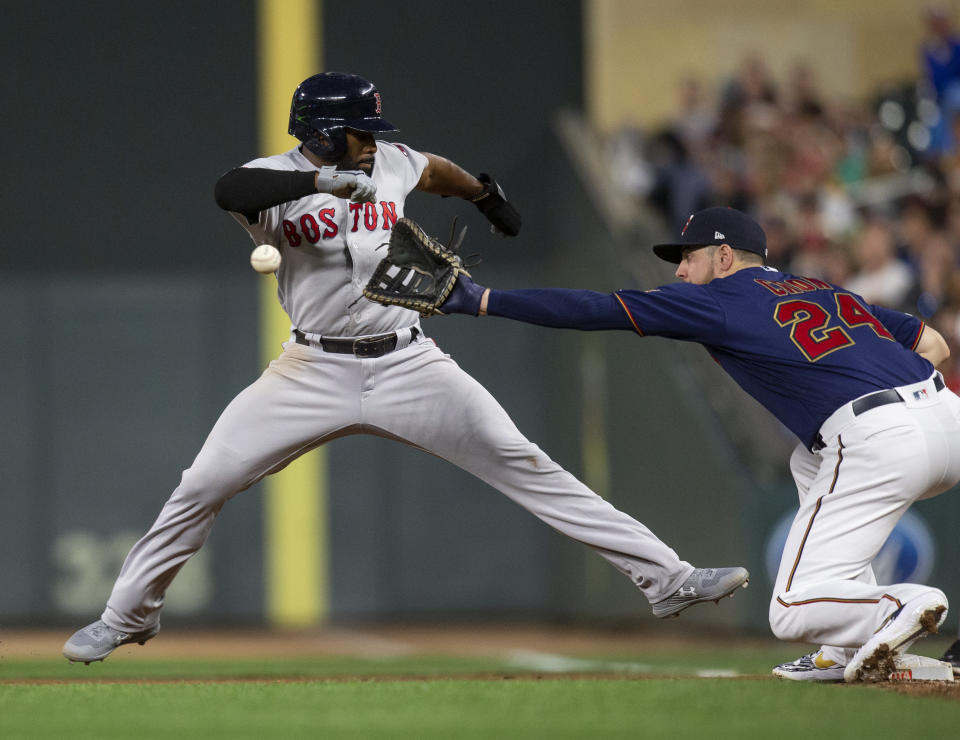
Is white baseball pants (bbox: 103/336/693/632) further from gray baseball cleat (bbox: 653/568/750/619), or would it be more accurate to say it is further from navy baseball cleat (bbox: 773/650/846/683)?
navy baseball cleat (bbox: 773/650/846/683)

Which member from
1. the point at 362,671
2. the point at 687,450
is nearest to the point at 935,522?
the point at 687,450

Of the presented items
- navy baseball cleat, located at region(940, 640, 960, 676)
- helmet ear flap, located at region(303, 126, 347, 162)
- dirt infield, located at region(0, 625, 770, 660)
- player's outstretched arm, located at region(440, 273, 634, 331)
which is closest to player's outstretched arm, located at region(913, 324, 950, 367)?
navy baseball cleat, located at region(940, 640, 960, 676)

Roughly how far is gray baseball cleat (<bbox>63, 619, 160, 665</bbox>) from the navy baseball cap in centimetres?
261

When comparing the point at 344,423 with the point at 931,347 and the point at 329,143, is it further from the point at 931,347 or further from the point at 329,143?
the point at 931,347

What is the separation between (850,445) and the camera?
4.83 m

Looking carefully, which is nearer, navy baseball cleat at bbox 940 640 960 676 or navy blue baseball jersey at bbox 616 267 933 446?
navy blue baseball jersey at bbox 616 267 933 446

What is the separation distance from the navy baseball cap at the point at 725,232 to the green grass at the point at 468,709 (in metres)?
1.61

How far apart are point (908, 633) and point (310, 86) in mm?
2951

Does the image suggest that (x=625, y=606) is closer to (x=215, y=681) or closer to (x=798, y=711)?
(x=215, y=681)

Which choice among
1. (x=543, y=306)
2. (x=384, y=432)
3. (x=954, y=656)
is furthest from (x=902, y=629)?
(x=384, y=432)

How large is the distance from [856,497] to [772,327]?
0.66m

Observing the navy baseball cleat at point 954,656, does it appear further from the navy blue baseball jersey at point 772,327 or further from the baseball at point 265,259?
the baseball at point 265,259

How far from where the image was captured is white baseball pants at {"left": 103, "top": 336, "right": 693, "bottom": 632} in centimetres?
511

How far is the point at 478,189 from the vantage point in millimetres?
5824
